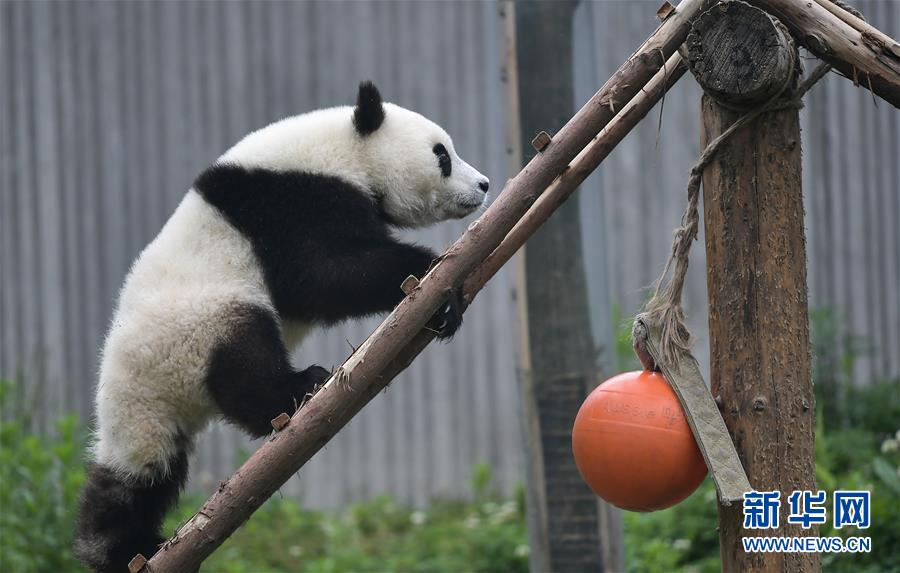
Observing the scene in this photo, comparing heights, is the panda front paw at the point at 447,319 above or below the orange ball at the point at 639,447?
above

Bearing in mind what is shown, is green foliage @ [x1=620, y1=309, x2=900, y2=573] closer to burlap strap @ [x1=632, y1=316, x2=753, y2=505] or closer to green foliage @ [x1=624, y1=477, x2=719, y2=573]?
green foliage @ [x1=624, y1=477, x2=719, y2=573]

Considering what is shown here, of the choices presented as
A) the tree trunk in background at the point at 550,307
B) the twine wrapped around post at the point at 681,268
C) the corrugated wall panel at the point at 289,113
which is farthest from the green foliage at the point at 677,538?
the twine wrapped around post at the point at 681,268

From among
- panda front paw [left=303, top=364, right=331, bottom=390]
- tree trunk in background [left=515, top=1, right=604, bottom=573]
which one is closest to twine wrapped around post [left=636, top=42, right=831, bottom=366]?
panda front paw [left=303, top=364, right=331, bottom=390]

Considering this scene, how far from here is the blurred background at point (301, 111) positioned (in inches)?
286

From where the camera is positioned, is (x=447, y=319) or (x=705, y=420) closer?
(x=705, y=420)

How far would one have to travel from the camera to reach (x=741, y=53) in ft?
9.23

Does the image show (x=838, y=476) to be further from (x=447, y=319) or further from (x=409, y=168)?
(x=447, y=319)

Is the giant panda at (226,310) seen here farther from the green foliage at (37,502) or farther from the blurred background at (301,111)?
the blurred background at (301,111)

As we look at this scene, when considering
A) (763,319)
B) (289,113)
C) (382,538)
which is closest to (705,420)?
(763,319)

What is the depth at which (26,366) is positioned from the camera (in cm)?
724

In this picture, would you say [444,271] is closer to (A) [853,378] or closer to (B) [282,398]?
(B) [282,398]

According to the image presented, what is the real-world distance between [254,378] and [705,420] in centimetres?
149

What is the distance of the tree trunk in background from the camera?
486 cm

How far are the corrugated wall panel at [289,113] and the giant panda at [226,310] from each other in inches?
141
